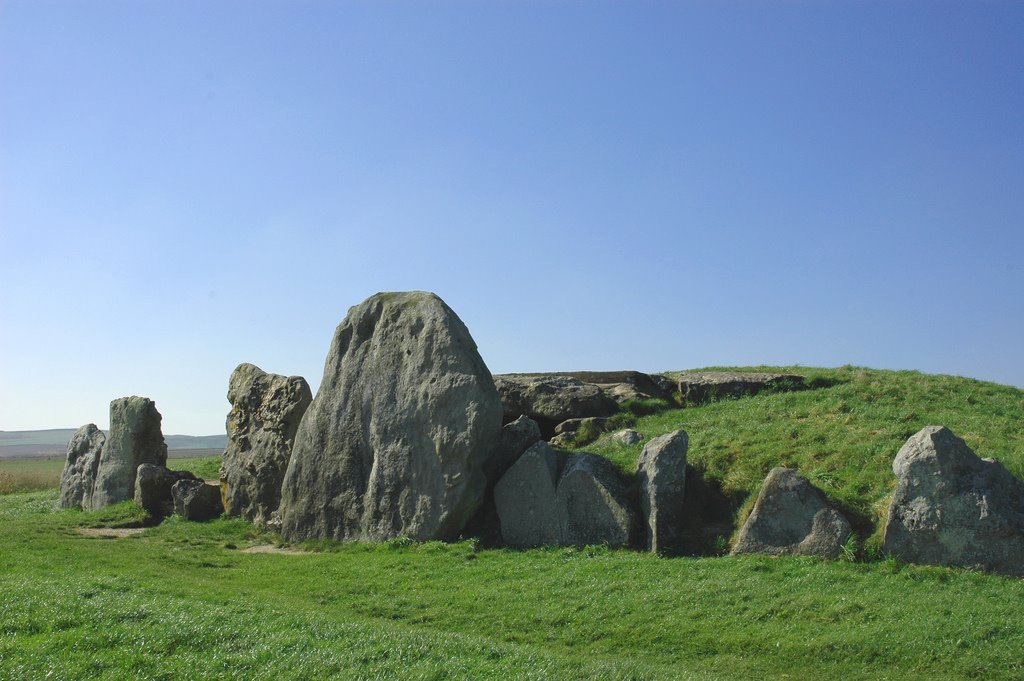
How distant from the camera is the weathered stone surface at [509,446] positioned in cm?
1952

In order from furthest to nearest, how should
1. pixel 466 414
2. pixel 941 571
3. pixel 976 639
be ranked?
1. pixel 466 414
2. pixel 941 571
3. pixel 976 639

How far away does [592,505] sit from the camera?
1731 centimetres

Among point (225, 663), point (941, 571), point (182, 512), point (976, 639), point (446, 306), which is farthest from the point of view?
point (182, 512)

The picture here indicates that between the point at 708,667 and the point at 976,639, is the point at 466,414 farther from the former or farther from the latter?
the point at 976,639

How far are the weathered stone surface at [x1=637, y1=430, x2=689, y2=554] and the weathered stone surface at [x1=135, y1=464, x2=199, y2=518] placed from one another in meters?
14.8

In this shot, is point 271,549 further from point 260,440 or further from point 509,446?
point 509,446

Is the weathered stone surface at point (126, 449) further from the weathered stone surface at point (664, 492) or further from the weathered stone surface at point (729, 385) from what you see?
the weathered stone surface at point (664, 492)

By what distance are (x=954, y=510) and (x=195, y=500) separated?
1915 centimetres

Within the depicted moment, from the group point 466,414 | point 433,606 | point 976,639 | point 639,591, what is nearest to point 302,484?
point 466,414

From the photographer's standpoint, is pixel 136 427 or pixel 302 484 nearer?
pixel 302 484

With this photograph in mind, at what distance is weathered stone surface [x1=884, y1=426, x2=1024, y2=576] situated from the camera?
13.5 m

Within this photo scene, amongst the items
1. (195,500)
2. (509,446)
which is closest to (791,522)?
(509,446)

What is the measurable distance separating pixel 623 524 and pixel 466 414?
4459 mm

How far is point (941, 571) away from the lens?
13.3 meters
